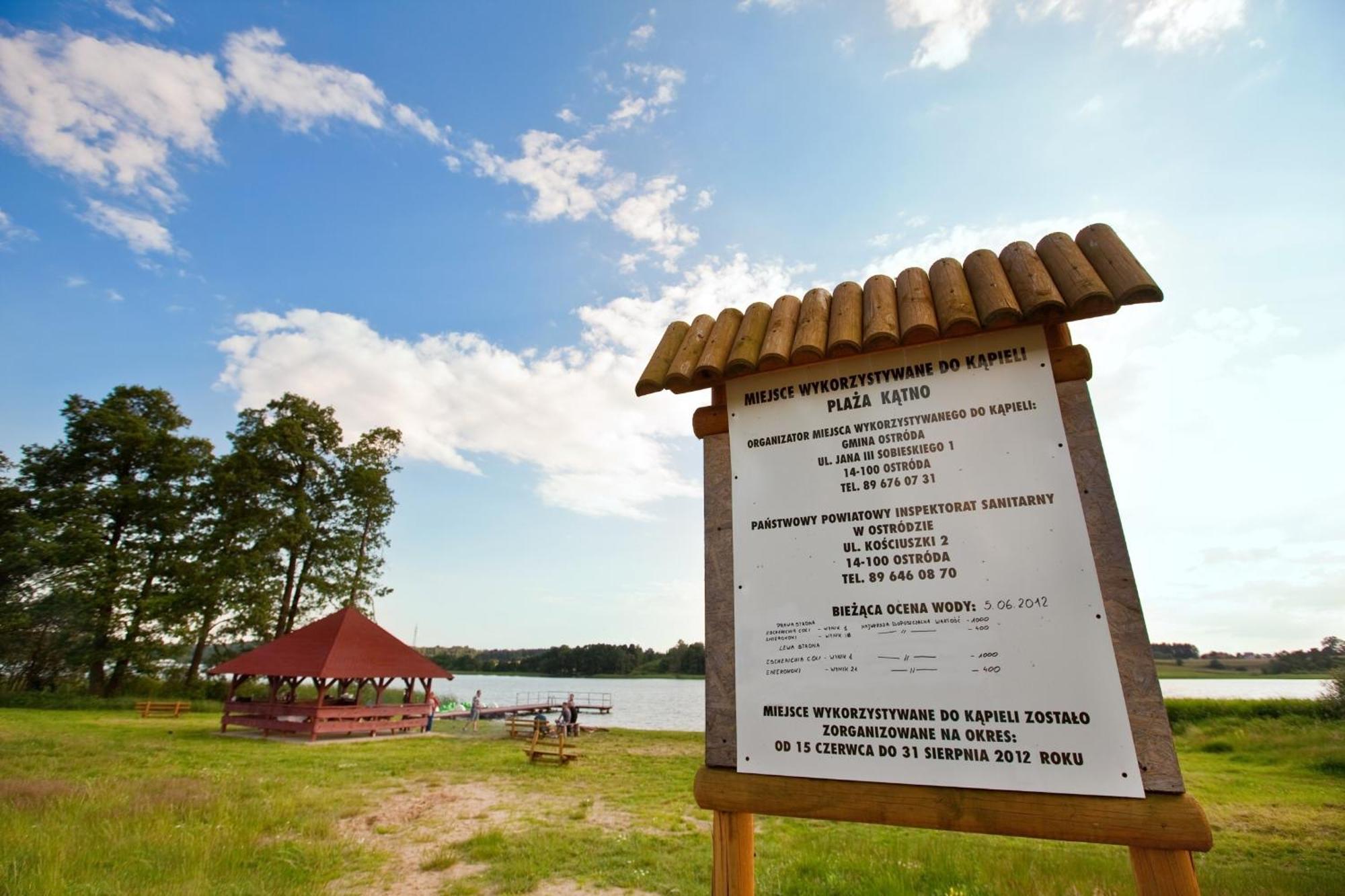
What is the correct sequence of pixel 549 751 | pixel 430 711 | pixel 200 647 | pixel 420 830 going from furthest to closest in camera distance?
pixel 200 647, pixel 430 711, pixel 549 751, pixel 420 830

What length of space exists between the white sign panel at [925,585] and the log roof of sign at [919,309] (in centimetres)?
Result: 23

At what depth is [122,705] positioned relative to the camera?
29.6m

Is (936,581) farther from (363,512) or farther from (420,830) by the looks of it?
(363,512)

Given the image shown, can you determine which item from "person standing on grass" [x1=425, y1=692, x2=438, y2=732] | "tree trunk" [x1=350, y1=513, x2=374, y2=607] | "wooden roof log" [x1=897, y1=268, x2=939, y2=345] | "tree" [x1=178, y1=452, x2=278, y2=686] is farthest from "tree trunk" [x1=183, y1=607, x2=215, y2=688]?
"wooden roof log" [x1=897, y1=268, x2=939, y2=345]

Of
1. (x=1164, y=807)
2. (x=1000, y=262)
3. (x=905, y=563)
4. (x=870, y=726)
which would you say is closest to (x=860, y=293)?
(x=1000, y=262)

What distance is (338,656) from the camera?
2572cm

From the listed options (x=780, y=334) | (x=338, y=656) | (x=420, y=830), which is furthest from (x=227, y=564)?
(x=780, y=334)

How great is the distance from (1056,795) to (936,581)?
1036mm

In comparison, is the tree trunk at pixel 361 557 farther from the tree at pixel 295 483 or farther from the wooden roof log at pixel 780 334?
Answer: the wooden roof log at pixel 780 334

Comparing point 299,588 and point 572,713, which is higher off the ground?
point 299,588

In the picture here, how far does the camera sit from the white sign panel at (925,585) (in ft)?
9.00

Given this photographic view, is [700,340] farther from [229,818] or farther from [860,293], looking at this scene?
[229,818]

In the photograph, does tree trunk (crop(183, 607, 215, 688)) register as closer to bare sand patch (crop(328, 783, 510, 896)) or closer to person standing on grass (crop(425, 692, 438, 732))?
person standing on grass (crop(425, 692, 438, 732))

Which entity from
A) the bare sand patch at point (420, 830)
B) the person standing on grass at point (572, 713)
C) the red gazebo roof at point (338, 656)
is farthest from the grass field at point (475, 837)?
the person standing on grass at point (572, 713)
